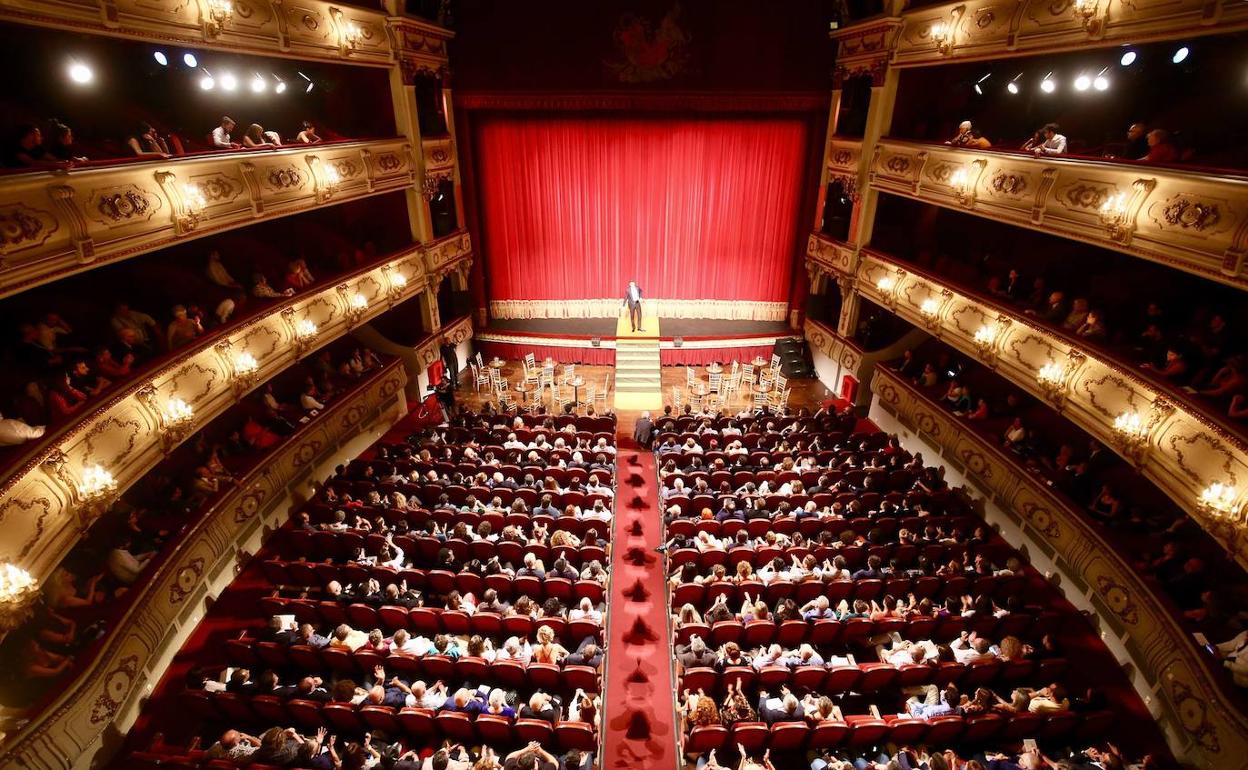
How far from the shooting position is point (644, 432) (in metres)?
11.4

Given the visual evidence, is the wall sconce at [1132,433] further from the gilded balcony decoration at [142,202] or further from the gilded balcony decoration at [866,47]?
the gilded balcony decoration at [142,202]

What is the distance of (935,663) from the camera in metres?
6.19

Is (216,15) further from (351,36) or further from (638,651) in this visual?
(638,651)

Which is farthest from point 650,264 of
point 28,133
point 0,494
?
point 0,494

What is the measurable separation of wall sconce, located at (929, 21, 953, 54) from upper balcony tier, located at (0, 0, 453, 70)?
9.56m

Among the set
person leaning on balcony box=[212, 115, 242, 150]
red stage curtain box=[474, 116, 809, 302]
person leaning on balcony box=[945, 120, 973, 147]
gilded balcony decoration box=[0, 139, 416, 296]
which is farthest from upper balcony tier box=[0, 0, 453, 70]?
person leaning on balcony box=[945, 120, 973, 147]

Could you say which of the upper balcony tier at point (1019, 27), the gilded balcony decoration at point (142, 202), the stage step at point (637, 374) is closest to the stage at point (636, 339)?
the stage step at point (637, 374)

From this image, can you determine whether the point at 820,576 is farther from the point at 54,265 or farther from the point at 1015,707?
the point at 54,265

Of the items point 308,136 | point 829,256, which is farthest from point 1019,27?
point 308,136

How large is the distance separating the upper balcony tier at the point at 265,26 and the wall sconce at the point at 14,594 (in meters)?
4.86

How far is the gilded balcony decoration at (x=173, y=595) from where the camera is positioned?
518 centimetres

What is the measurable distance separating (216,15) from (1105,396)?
40.1 feet

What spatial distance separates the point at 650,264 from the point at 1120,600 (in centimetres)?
1147

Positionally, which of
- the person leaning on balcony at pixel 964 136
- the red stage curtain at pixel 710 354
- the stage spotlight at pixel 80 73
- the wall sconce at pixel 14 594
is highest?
the red stage curtain at pixel 710 354
